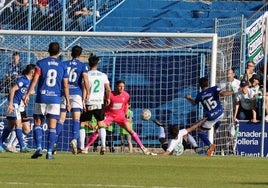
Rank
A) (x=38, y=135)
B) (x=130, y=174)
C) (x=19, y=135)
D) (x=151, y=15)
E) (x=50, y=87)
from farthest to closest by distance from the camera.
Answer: (x=151, y=15)
(x=19, y=135)
(x=38, y=135)
(x=50, y=87)
(x=130, y=174)

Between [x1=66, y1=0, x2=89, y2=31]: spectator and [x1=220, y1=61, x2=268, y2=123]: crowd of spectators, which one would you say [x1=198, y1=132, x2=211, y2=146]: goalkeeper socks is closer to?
[x1=220, y1=61, x2=268, y2=123]: crowd of spectators

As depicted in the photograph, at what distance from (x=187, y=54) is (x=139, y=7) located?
770 centimetres

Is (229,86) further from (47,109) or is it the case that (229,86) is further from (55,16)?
(47,109)

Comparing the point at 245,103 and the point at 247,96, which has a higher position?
the point at 247,96

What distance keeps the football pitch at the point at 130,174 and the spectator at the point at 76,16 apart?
578 inches

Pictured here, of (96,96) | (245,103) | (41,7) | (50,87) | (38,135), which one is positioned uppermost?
(41,7)

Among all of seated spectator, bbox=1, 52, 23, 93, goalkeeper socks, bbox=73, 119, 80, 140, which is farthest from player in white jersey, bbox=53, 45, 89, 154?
seated spectator, bbox=1, 52, 23, 93

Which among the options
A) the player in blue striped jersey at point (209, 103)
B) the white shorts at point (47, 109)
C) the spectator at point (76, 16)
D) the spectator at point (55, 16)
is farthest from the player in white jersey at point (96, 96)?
the spectator at point (76, 16)

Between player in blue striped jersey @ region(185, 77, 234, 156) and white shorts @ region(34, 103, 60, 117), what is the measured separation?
20.0ft

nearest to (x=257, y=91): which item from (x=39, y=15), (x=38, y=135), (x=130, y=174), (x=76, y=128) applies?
(x=76, y=128)

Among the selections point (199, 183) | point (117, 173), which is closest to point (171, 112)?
point (117, 173)

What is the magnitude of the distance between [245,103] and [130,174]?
13.9m

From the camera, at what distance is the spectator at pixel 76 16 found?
33969 mm

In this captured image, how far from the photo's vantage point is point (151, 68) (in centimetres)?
2986
